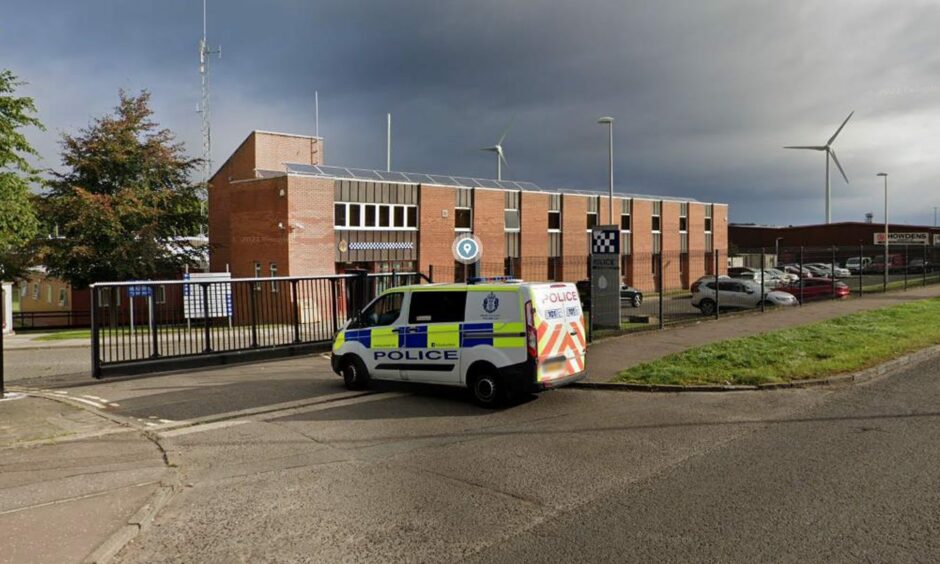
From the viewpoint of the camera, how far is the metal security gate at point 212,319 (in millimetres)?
13656

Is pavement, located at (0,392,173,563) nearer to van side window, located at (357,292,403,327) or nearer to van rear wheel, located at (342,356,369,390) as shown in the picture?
van rear wheel, located at (342,356,369,390)

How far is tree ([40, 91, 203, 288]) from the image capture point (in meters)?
30.6

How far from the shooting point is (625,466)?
6348 mm

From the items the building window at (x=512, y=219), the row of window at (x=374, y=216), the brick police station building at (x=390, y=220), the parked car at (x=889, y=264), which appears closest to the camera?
the brick police station building at (x=390, y=220)

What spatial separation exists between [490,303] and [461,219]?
96.8 ft

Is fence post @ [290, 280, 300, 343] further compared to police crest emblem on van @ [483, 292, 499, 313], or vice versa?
fence post @ [290, 280, 300, 343]

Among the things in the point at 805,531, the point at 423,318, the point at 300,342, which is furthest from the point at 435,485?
the point at 300,342

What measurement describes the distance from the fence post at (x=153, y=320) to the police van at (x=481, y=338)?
587 cm

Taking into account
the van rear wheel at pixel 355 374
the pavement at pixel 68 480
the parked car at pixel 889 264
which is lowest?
the pavement at pixel 68 480

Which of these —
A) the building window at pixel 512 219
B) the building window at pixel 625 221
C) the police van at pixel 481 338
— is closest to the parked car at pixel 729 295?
the building window at pixel 512 219

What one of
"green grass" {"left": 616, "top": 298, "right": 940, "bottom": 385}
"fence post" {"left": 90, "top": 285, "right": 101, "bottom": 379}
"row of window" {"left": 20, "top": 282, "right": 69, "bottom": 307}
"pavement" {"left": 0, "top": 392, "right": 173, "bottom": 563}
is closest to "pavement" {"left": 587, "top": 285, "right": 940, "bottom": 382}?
"green grass" {"left": 616, "top": 298, "right": 940, "bottom": 385}

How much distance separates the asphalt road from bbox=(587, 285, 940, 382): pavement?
2.79 meters

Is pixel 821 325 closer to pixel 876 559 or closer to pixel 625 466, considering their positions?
pixel 625 466

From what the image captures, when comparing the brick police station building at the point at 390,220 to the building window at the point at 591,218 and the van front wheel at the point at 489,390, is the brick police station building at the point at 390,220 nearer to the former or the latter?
the building window at the point at 591,218
